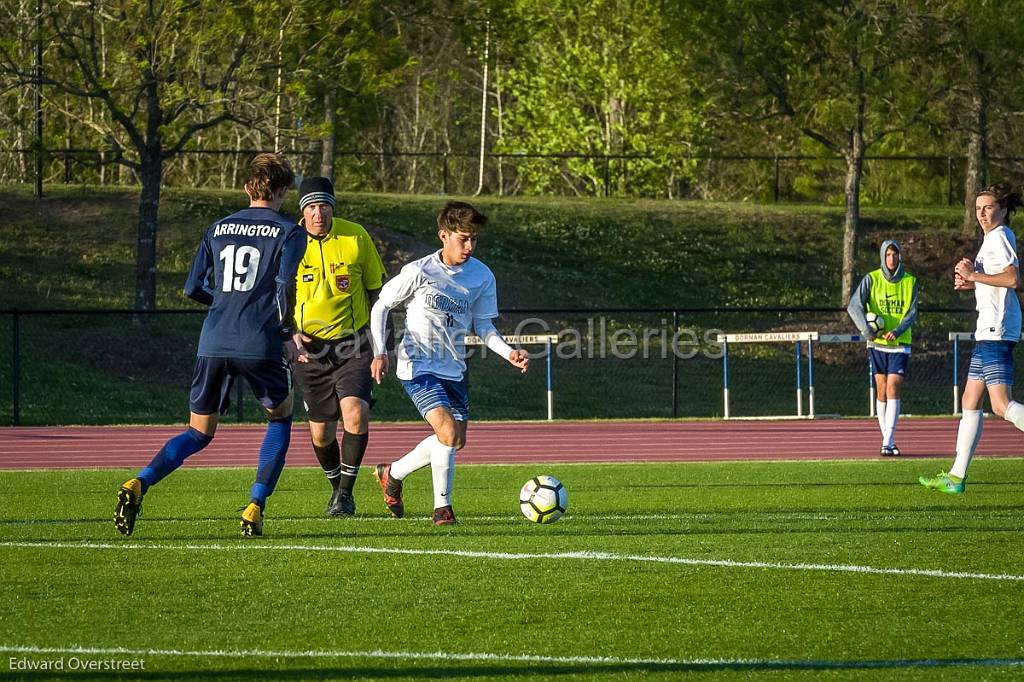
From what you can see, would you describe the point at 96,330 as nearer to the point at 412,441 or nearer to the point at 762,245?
the point at 412,441

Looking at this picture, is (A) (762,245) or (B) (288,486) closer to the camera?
(B) (288,486)

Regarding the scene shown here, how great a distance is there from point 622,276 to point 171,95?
1244 cm

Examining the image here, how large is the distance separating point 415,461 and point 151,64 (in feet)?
61.9

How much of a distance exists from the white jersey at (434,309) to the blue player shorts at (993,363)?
3.89m

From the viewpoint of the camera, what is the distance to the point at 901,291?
15742 mm

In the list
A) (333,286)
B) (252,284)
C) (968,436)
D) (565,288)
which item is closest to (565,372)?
(565,288)

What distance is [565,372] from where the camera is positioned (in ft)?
93.7

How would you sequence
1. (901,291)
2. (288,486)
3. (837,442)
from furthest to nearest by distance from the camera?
(837,442) < (901,291) < (288,486)

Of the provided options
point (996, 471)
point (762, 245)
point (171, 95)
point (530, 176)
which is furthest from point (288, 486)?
point (530, 176)

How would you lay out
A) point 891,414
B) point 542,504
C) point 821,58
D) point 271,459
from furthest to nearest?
1. point 821,58
2. point 891,414
3. point 542,504
4. point 271,459

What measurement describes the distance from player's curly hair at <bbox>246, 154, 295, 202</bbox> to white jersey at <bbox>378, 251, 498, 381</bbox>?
39.1 inches

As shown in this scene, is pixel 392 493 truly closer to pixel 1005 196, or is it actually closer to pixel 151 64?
pixel 1005 196

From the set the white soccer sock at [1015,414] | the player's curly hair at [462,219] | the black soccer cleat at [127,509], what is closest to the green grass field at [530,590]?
the black soccer cleat at [127,509]

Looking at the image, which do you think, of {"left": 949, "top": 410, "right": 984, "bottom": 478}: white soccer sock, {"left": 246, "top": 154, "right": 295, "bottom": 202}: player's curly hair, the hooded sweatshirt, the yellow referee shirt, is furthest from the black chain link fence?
{"left": 246, "top": 154, "right": 295, "bottom": 202}: player's curly hair
